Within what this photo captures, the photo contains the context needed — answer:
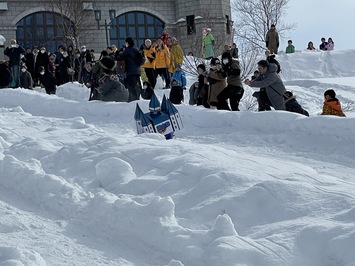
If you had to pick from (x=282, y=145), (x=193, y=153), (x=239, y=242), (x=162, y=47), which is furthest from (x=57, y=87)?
(x=239, y=242)

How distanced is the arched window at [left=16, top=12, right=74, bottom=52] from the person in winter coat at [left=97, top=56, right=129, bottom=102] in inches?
816

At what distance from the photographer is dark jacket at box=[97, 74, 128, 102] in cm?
1355

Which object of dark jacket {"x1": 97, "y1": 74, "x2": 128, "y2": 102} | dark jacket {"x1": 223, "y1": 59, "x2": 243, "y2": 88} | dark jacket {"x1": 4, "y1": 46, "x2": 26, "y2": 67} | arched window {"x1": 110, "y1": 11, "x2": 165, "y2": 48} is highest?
arched window {"x1": 110, "y1": 11, "x2": 165, "y2": 48}

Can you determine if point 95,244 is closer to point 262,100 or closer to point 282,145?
point 282,145

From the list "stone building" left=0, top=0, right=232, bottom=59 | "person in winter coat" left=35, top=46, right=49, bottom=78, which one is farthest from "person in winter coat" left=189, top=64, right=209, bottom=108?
"stone building" left=0, top=0, right=232, bottom=59

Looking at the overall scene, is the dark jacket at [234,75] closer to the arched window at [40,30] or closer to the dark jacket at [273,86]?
the dark jacket at [273,86]

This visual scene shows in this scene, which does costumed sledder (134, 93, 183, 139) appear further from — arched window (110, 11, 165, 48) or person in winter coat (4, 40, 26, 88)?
arched window (110, 11, 165, 48)

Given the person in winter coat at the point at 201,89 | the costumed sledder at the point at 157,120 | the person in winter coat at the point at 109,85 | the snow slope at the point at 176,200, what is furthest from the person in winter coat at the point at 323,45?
the costumed sledder at the point at 157,120

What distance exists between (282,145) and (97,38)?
26729 mm

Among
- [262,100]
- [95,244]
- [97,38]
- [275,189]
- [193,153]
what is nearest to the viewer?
[95,244]

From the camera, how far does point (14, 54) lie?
18.6 m

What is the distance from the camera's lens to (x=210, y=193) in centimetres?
585

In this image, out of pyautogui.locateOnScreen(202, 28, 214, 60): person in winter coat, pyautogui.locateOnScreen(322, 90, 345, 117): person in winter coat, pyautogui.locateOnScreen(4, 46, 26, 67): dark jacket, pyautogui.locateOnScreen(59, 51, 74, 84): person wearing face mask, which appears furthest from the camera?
pyautogui.locateOnScreen(202, 28, 214, 60): person in winter coat

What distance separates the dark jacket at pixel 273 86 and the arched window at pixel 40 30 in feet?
76.2
